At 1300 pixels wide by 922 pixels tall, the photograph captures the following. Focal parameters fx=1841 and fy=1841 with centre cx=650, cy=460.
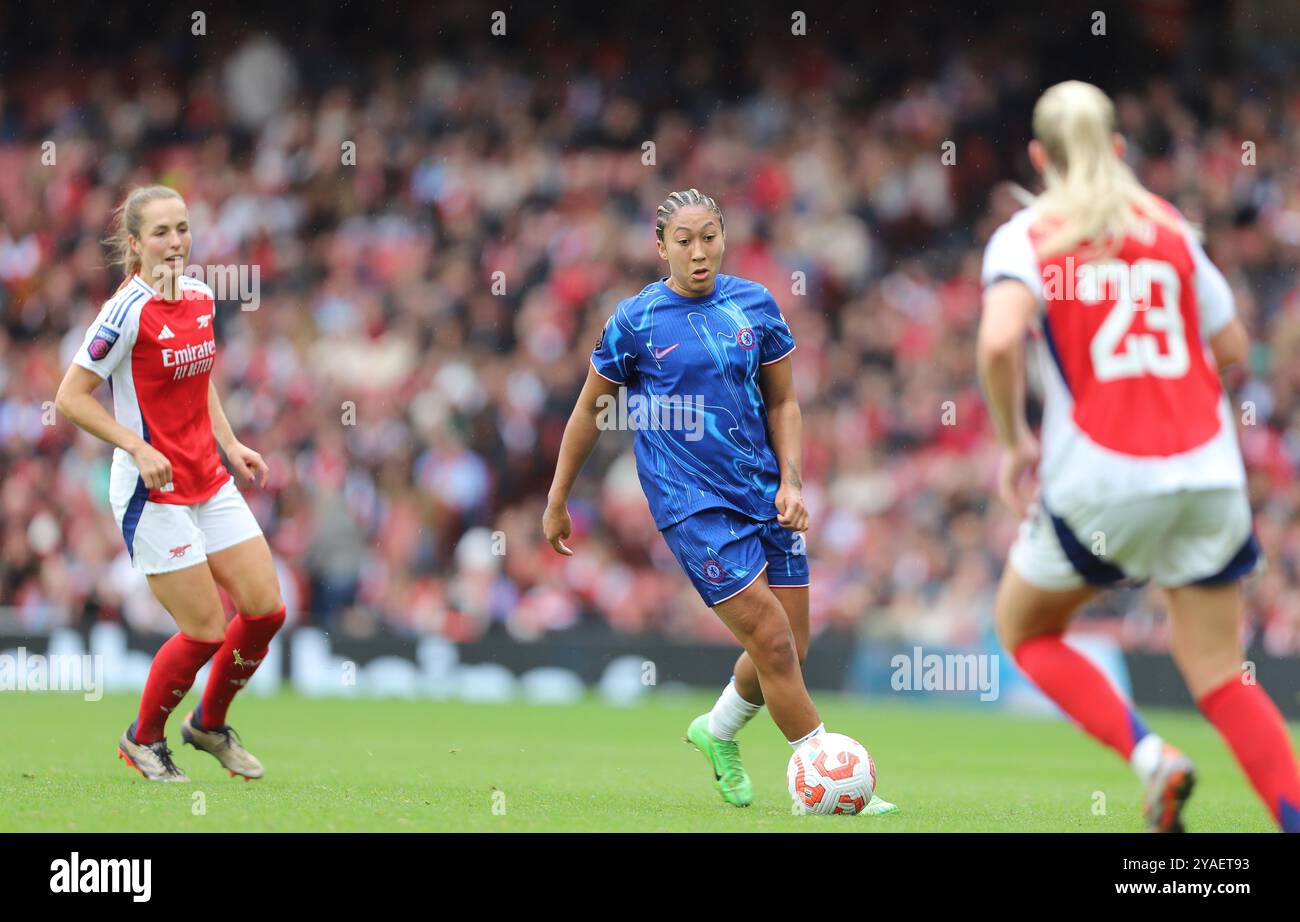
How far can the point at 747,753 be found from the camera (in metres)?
11.3

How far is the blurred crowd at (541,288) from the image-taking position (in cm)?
1702

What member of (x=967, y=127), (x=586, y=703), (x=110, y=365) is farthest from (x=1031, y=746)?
(x=967, y=127)

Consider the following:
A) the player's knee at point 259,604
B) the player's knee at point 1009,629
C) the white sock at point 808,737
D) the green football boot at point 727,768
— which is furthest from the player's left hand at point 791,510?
the player's knee at point 259,604

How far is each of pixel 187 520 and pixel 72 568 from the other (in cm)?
1036

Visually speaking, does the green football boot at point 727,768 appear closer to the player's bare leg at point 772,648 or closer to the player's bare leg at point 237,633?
the player's bare leg at point 772,648

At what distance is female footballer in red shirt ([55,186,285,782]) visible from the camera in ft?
25.7

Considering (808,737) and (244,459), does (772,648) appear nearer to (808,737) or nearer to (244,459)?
(808,737)

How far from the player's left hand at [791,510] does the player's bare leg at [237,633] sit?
238 cm

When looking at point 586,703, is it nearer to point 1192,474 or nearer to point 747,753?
point 747,753

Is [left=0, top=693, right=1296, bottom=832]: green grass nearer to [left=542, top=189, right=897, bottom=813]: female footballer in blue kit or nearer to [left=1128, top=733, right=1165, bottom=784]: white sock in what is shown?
[left=542, top=189, right=897, bottom=813]: female footballer in blue kit

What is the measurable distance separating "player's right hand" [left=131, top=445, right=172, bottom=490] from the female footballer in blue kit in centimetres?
159

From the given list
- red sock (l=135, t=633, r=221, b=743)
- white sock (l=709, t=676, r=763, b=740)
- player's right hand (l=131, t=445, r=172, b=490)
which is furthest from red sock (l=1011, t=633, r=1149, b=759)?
red sock (l=135, t=633, r=221, b=743)

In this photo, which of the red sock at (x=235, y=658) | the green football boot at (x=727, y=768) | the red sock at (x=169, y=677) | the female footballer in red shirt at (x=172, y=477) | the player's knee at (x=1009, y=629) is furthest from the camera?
the red sock at (x=235, y=658)

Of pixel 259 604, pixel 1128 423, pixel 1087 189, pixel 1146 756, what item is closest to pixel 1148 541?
pixel 1128 423
